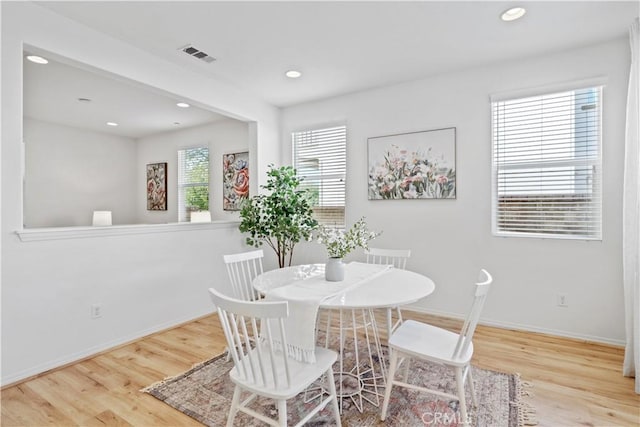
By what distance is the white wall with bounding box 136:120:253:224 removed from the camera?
198 inches

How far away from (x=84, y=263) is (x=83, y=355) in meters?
0.74

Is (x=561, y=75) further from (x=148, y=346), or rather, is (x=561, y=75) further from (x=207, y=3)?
(x=148, y=346)

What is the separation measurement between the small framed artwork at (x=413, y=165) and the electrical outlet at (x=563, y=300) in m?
1.30

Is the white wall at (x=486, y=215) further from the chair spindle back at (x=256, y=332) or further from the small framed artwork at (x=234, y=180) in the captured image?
Result: the chair spindle back at (x=256, y=332)

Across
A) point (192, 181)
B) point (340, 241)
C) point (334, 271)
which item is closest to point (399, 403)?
point (334, 271)

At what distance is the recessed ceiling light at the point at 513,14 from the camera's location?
235 cm

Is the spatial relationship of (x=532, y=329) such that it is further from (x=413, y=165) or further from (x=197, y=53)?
(x=197, y=53)

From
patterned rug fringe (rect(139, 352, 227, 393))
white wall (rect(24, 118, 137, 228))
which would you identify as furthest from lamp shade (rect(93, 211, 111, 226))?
patterned rug fringe (rect(139, 352, 227, 393))

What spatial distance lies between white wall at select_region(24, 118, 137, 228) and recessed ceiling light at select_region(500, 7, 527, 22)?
620cm

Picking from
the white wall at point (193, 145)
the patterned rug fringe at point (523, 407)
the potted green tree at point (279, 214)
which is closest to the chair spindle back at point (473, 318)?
the patterned rug fringe at point (523, 407)

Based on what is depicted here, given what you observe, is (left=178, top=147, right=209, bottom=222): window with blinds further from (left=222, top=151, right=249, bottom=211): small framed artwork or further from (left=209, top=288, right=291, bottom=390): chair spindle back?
(left=209, top=288, right=291, bottom=390): chair spindle back

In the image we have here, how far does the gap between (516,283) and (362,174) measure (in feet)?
6.52

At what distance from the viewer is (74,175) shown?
5473mm

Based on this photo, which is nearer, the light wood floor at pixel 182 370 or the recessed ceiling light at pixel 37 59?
the light wood floor at pixel 182 370
